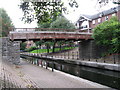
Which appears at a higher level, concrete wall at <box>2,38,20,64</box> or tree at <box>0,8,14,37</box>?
tree at <box>0,8,14,37</box>

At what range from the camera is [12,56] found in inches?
765

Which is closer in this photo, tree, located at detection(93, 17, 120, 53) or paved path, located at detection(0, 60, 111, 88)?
paved path, located at detection(0, 60, 111, 88)

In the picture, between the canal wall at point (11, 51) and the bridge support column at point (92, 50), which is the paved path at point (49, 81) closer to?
the canal wall at point (11, 51)

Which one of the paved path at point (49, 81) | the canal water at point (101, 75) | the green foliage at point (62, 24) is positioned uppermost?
the green foliage at point (62, 24)

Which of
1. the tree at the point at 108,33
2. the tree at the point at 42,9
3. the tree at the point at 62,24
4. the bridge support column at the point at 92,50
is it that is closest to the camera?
the tree at the point at 42,9

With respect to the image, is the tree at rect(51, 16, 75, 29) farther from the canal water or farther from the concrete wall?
the canal water

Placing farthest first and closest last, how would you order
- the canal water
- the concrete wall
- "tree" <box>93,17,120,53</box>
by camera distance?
"tree" <box>93,17,120,53</box>, the concrete wall, the canal water

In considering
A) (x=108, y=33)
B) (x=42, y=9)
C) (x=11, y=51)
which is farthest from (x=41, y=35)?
(x=42, y=9)

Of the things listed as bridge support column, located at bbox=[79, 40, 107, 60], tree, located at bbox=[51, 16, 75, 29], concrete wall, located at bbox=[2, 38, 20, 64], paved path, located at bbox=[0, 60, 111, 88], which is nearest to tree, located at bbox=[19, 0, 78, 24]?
paved path, located at bbox=[0, 60, 111, 88]

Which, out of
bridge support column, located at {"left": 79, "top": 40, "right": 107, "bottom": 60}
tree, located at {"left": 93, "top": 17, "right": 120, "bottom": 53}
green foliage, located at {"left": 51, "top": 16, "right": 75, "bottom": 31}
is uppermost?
green foliage, located at {"left": 51, "top": 16, "right": 75, "bottom": 31}

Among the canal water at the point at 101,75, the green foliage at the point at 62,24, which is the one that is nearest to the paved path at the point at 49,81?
the canal water at the point at 101,75

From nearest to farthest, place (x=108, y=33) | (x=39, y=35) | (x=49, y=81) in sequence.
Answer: (x=49, y=81), (x=108, y=33), (x=39, y=35)

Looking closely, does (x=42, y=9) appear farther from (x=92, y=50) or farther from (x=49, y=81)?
(x=92, y=50)

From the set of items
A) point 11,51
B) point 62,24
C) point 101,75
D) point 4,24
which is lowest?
point 101,75
